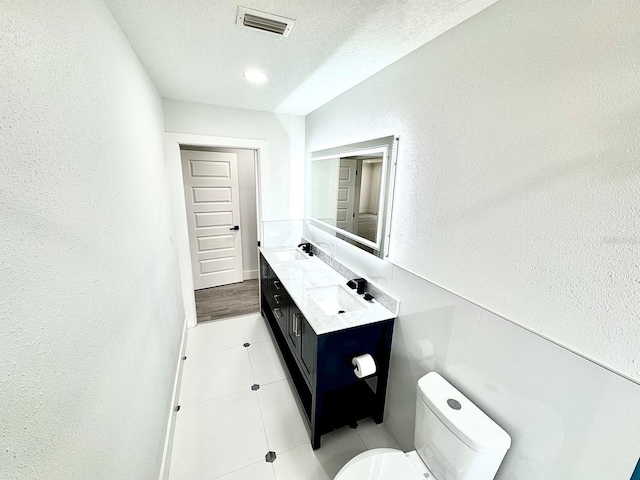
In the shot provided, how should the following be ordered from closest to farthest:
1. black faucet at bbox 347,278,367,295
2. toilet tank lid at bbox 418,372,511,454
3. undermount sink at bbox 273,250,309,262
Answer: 1. toilet tank lid at bbox 418,372,511,454
2. black faucet at bbox 347,278,367,295
3. undermount sink at bbox 273,250,309,262

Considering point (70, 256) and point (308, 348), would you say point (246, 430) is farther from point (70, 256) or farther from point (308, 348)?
point (70, 256)

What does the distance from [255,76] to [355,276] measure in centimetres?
162

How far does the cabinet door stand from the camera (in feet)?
5.15

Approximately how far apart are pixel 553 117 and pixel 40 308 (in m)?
1.50

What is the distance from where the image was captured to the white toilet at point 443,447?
983mm

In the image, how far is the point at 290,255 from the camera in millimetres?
2951

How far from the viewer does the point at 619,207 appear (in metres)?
0.73

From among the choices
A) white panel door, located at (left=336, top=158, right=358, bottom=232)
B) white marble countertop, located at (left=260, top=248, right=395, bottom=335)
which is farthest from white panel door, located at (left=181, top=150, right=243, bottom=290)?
white panel door, located at (left=336, top=158, right=358, bottom=232)

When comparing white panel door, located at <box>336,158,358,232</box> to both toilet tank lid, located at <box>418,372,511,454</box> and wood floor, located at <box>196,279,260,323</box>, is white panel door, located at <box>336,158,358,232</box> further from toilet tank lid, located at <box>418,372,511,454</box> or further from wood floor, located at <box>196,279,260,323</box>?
wood floor, located at <box>196,279,260,323</box>

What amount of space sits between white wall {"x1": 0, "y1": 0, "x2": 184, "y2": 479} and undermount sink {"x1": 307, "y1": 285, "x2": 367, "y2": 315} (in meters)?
1.10

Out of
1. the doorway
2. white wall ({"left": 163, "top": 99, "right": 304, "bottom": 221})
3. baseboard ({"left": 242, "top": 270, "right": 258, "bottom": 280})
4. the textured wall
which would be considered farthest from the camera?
baseboard ({"left": 242, "top": 270, "right": 258, "bottom": 280})

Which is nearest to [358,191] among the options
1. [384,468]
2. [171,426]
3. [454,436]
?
[454,436]

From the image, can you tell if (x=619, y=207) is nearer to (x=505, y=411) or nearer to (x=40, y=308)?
(x=505, y=411)

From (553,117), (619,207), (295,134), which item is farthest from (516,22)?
(295,134)
